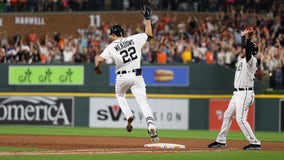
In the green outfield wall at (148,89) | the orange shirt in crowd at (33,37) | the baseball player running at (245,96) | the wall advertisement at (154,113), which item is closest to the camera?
the baseball player running at (245,96)

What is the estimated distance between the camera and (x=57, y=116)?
27.3m

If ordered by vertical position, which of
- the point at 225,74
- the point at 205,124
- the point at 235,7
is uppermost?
the point at 235,7

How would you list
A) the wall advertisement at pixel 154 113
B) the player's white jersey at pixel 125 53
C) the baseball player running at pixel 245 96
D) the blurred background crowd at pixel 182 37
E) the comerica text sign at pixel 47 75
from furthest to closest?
the comerica text sign at pixel 47 75
the blurred background crowd at pixel 182 37
the wall advertisement at pixel 154 113
the player's white jersey at pixel 125 53
the baseball player running at pixel 245 96

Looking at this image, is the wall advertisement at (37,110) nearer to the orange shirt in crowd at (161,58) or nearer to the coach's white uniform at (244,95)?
the orange shirt in crowd at (161,58)

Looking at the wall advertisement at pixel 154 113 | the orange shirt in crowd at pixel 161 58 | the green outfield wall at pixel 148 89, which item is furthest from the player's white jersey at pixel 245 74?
the orange shirt in crowd at pixel 161 58

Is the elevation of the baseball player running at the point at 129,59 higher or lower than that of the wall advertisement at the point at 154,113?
higher

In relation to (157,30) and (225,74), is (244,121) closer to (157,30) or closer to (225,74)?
(225,74)

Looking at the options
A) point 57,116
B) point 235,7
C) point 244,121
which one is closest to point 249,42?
point 244,121

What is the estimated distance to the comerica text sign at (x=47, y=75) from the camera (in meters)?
27.8

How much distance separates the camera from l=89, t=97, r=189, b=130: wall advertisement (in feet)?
86.8

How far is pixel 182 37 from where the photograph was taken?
1120 inches

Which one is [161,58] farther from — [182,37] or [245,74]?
[245,74]

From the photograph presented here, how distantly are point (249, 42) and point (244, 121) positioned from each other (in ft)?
5.02

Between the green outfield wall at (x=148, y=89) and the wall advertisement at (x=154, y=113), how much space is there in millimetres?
159
